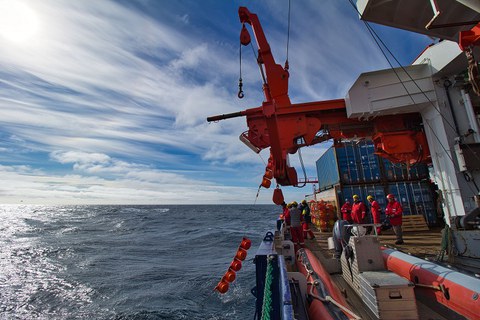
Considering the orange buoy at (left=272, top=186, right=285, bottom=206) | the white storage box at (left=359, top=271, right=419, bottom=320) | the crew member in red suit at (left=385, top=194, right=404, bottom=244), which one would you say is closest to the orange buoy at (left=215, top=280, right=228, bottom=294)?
the orange buoy at (left=272, top=186, right=285, bottom=206)

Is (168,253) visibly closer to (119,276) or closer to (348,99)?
(119,276)

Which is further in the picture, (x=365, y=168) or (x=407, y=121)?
(x=365, y=168)

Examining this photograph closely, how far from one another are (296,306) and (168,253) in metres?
17.4

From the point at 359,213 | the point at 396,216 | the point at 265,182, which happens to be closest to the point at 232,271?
the point at 265,182

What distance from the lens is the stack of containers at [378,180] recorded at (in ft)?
38.3

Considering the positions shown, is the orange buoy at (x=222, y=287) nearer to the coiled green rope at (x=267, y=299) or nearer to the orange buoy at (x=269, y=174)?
the orange buoy at (x=269, y=174)

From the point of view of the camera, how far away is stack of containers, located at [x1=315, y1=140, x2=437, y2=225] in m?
11.7

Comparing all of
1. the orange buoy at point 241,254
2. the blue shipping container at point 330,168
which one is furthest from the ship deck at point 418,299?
the blue shipping container at point 330,168

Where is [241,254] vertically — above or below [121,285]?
above

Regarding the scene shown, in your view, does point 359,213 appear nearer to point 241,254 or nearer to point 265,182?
point 265,182

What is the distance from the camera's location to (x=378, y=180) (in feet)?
40.9

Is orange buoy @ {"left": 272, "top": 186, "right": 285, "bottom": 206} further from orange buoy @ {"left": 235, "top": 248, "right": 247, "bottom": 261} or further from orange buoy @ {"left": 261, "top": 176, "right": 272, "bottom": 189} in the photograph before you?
orange buoy @ {"left": 235, "top": 248, "right": 247, "bottom": 261}

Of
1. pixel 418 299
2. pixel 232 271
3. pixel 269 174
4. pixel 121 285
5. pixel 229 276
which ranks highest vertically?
pixel 269 174

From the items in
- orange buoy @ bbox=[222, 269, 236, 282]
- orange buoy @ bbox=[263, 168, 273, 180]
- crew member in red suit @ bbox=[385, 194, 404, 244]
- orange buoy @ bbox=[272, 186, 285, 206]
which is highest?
orange buoy @ bbox=[263, 168, 273, 180]
